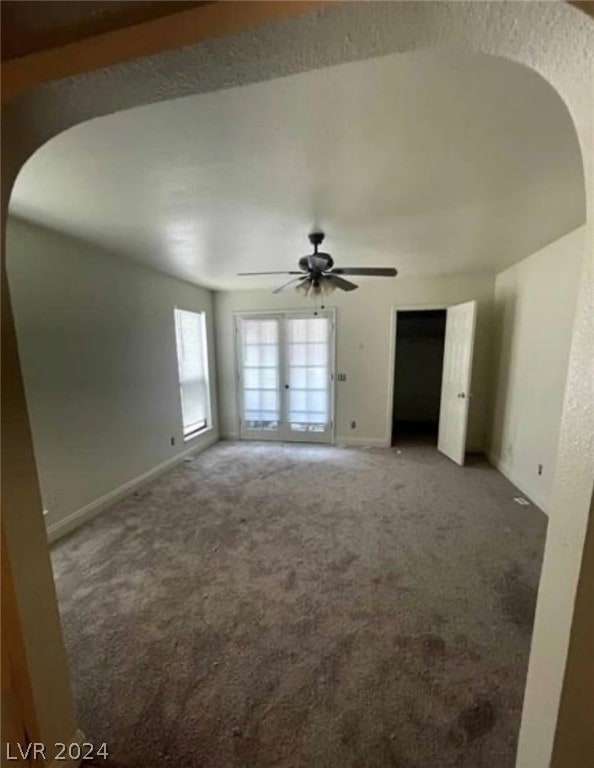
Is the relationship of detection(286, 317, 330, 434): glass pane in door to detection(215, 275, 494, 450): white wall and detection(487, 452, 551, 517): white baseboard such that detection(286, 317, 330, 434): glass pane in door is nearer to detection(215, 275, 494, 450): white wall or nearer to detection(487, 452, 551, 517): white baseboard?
detection(215, 275, 494, 450): white wall

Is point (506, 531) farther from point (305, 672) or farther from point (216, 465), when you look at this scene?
point (216, 465)

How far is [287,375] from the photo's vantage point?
5.14 m

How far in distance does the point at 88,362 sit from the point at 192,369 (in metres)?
1.92

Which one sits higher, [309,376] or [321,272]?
[321,272]

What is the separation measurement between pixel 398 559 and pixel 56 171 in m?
3.00

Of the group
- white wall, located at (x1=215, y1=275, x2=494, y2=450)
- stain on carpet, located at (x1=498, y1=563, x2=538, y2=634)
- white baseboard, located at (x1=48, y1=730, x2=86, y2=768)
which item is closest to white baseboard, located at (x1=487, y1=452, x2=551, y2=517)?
white wall, located at (x1=215, y1=275, x2=494, y2=450)

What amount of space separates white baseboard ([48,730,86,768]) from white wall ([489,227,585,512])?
9.13 feet

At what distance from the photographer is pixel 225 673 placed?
1.59m

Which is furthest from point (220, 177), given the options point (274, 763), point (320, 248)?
point (274, 763)

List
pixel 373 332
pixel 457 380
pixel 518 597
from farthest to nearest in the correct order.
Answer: pixel 373 332 → pixel 457 380 → pixel 518 597

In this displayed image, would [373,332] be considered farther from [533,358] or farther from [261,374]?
[533,358]

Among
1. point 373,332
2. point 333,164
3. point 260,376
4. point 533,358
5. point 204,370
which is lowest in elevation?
point 260,376

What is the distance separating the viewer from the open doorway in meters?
6.42

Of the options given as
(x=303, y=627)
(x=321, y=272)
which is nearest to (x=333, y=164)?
(x=321, y=272)
